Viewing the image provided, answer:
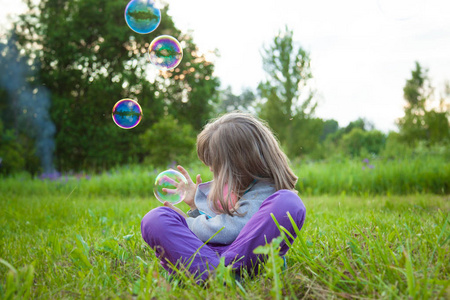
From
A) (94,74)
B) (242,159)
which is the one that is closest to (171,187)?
(242,159)

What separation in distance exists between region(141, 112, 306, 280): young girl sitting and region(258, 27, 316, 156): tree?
12.9 metres

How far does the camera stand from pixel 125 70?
15.9 metres

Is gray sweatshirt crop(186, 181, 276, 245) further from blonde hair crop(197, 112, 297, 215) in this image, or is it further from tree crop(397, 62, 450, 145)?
tree crop(397, 62, 450, 145)

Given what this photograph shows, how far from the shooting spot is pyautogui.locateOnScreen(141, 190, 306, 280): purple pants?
164cm

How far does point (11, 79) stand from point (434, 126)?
1769 cm

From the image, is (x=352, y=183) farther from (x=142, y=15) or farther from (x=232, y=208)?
(x=232, y=208)

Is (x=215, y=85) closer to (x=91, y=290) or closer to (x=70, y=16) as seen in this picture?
(x=70, y=16)

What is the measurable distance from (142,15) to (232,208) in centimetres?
276

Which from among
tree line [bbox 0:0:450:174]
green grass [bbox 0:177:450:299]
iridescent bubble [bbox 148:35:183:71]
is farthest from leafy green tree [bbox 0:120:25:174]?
iridescent bubble [bbox 148:35:183:71]

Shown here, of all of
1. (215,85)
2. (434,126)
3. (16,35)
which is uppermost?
(16,35)

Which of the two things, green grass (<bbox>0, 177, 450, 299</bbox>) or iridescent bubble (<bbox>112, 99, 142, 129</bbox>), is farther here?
iridescent bubble (<bbox>112, 99, 142, 129</bbox>)

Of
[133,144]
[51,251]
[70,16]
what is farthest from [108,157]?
[51,251]

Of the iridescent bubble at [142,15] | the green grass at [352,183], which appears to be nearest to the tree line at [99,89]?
the green grass at [352,183]

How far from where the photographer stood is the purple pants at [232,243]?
164 centimetres
